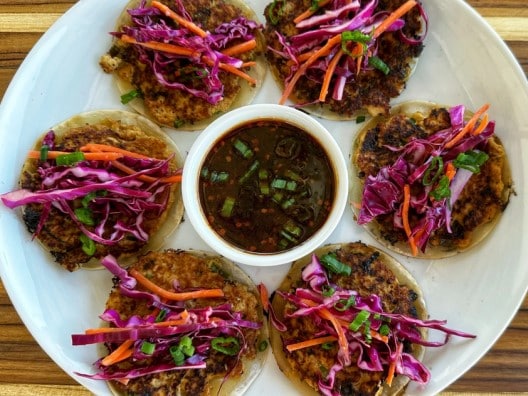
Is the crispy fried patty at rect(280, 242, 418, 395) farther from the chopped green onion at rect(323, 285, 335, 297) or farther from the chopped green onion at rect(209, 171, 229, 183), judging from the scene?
the chopped green onion at rect(209, 171, 229, 183)

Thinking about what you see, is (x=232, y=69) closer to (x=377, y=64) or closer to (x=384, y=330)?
(x=377, y=64)

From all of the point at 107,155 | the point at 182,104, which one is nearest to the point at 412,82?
the point at 182,104

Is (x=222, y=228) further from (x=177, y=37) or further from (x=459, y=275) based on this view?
(x=459, y=275)

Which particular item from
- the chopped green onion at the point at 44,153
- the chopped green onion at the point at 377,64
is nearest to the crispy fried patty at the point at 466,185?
the chopped green onion at the point at 377,64

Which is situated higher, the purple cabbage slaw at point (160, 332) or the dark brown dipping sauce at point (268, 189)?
the dark brown dipping sauce at point (268, 189)

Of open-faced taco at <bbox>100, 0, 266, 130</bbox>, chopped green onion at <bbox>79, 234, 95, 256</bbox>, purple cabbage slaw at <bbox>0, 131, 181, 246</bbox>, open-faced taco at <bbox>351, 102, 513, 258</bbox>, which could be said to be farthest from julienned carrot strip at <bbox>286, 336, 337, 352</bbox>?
open-faced taco at <bbox>100, 0, 266, 130</bbox>

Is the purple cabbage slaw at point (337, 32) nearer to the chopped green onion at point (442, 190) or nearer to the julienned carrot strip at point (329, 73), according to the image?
the julienned carrot strip at point (329, 73)
